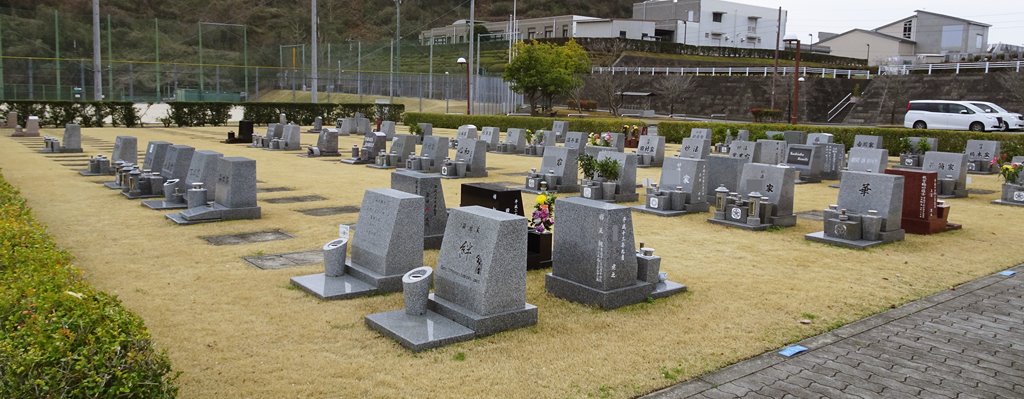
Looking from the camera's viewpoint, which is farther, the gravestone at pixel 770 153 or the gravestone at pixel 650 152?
the gravestone at pixel 650 152

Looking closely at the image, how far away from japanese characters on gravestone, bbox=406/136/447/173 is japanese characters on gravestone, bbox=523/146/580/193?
3.47m

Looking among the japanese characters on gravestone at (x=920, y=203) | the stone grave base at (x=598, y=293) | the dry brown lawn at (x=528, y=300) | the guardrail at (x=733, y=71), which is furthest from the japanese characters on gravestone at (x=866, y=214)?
the guardrail at (x=733, y=71)

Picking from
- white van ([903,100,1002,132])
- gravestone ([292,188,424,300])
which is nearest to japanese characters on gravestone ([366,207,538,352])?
gravestone ([292,188,424,300])

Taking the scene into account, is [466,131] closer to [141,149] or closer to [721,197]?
[141,149]

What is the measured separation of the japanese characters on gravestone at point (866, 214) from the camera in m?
10.1

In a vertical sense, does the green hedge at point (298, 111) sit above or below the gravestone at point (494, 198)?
above

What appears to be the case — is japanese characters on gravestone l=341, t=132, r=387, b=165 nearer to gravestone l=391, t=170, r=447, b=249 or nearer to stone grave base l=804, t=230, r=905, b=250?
gravestone l=391, t=170, r=447, b=249

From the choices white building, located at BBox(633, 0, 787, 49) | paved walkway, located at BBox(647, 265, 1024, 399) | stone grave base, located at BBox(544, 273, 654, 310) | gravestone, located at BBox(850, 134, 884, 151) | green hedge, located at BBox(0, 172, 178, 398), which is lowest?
paved walkway, located at BBox(647, 265, 1024, 399)

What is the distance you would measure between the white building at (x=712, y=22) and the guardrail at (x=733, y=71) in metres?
20.9

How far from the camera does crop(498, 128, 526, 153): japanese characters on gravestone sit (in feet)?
83.9

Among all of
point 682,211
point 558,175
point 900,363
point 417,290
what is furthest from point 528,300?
point 558,175

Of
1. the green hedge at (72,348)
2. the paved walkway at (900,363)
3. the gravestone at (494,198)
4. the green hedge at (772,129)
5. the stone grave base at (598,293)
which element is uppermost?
the green hedge at (772,129)

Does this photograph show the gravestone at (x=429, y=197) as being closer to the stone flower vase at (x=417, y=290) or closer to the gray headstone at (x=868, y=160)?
the stone flower vase at (x=417, y=290)

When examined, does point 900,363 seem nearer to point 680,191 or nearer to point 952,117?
point 680,191
